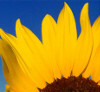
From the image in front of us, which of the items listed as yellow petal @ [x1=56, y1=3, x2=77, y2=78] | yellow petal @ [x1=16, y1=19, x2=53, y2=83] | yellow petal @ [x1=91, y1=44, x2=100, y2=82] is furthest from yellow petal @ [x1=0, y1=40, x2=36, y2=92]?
yellow petal @ [x1=91, y1=44, x2=100, y2=82]

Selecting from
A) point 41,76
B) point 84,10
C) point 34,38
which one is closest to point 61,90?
point 41,76

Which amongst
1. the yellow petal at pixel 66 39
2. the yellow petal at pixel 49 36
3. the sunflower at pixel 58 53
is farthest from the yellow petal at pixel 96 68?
the yellow petal at pixel 49 36

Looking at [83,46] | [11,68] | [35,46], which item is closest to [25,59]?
[35,46]

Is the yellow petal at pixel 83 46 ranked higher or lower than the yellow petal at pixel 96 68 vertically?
higher

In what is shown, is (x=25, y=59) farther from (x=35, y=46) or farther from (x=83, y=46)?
(x=83, y=46)

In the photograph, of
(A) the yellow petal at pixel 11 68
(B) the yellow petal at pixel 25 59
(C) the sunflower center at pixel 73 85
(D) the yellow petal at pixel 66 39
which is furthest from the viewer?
(D) the yellow petal at pixel 66 39

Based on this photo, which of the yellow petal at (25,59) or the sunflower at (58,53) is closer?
the yellow petal at (25,59)

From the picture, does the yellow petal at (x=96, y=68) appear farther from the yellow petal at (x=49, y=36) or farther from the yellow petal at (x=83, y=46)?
the yellow petal at (x=49, y=36)
